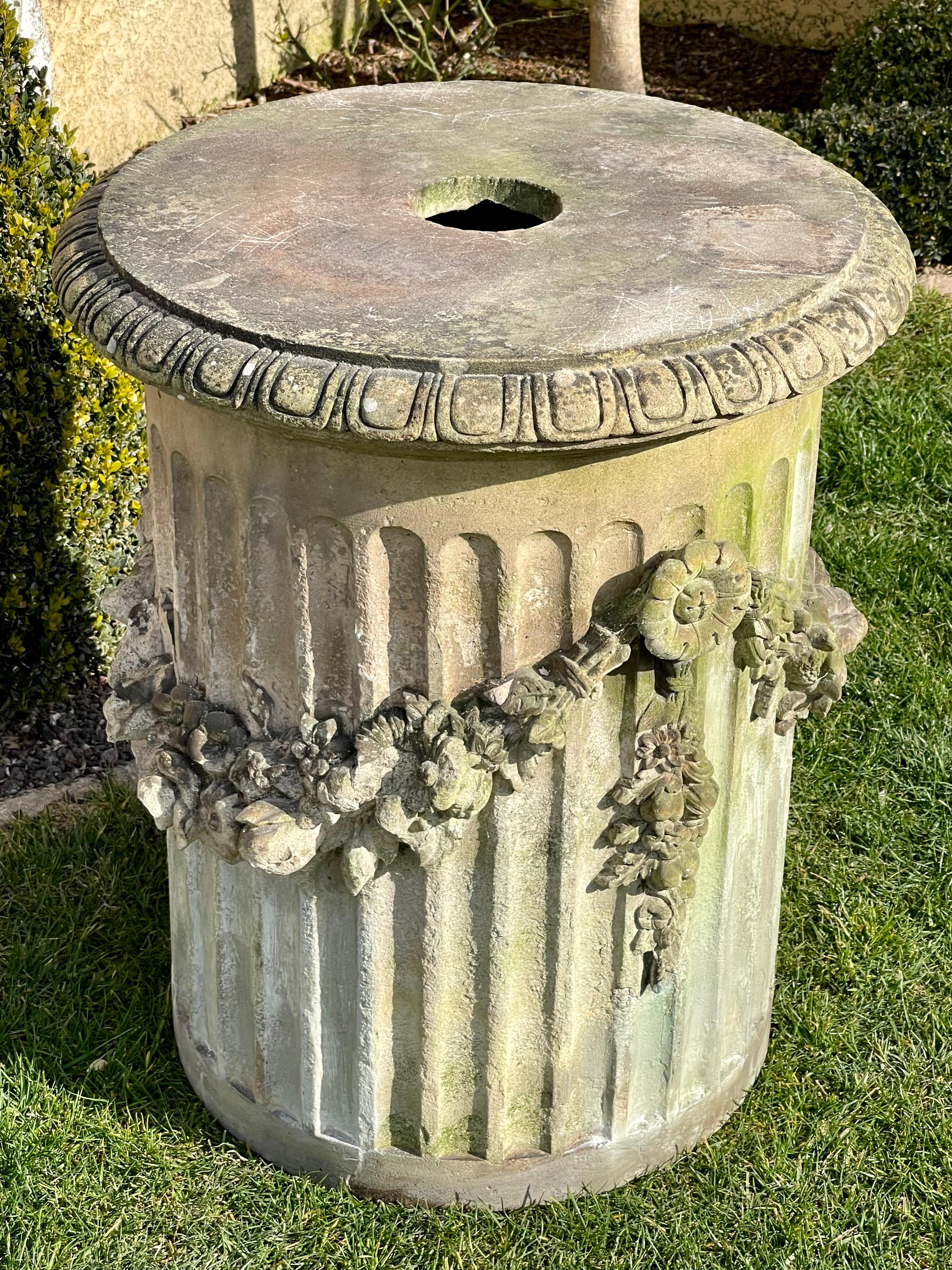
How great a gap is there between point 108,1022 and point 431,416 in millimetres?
1914

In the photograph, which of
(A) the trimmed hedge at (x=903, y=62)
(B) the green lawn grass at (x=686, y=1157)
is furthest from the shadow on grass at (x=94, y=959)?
(A) the trimmed hedge at (x=903, y=62)

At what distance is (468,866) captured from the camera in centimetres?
271

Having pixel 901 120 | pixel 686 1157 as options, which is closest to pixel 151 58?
pixel 901 120

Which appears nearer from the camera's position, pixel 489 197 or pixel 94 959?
Result: pixel 489 197

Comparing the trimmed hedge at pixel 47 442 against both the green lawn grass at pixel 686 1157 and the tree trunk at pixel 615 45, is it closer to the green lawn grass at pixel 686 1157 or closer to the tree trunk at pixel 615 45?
the green lawn grass at pixel 686 1157

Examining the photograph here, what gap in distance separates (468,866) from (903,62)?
5.29 m

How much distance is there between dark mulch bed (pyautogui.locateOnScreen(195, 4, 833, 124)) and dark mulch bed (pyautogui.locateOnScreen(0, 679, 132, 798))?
13.5 feet

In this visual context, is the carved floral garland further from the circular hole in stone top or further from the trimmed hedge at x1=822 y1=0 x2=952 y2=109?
the trimmed hedge at x1=822 y1=0 x2=952 y2=109

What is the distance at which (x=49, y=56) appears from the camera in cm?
482

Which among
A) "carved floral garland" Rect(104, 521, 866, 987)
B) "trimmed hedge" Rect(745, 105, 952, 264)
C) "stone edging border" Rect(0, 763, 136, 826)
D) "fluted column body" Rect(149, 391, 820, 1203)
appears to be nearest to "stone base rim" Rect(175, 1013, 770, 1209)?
"fluted column body" Rect(149, 391, 820, 1203)

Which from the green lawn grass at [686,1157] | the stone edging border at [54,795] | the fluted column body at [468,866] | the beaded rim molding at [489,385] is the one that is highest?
the beaded rim molding at [489,385]

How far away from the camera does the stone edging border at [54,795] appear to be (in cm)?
408

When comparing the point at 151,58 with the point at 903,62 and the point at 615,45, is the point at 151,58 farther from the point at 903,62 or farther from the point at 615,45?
the point at 903,62

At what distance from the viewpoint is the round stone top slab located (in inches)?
88.0
